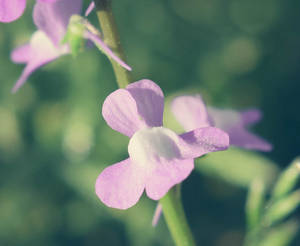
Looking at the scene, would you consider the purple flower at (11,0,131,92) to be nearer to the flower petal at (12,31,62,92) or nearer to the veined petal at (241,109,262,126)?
the flower petal at (12,31,62,92)

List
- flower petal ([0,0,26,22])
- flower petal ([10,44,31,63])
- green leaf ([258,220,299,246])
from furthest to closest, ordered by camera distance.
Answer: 1. green leaf ([258,220,299,246])
2. flower petal ([10,44,31,63])
3. flower petal ([0,0,26,22])

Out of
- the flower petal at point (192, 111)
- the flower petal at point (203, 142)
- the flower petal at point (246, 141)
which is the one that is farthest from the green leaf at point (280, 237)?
the flower petal at point (203, 142)

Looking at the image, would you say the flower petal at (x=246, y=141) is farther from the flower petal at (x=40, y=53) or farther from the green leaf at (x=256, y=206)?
the flower petal at (x=40, y=53)

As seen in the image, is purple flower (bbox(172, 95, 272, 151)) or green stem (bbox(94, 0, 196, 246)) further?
purple flower (bbox(172, 95, 272, 151))

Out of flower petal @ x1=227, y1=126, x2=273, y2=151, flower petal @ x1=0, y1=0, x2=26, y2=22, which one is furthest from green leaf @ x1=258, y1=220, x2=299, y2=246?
flower petal @ x1=0, y1=0, x2=26, y2=22

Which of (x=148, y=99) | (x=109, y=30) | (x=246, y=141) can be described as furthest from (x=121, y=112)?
(x=246, y=141)

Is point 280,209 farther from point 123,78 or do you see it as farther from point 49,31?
point 49,31
